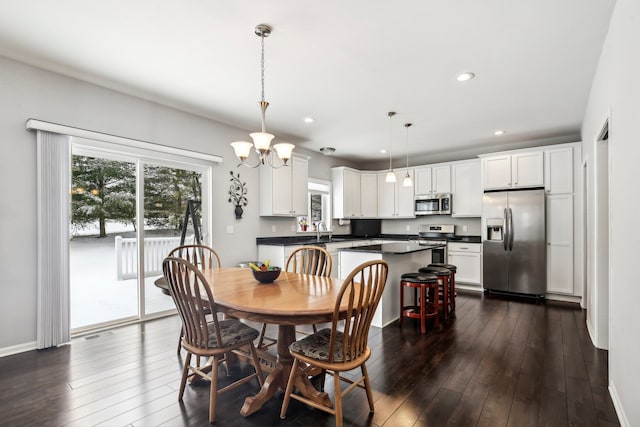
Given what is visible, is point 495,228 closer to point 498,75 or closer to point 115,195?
point 498,75

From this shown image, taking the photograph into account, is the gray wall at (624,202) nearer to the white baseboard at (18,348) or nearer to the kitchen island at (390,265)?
the kitchen island at (390,265)

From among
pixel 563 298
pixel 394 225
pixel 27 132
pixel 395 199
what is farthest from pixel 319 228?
pixel 27 132

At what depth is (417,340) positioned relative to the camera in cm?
321

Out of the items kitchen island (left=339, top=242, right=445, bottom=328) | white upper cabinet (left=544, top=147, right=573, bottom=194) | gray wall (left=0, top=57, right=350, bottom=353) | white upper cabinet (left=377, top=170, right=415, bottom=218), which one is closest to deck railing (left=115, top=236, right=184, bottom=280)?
gray wall (left=0, top=57, right=350, bottom=353)

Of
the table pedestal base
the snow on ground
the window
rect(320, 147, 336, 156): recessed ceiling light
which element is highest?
rect(320, 147, 336, 156): recessed ceiling light

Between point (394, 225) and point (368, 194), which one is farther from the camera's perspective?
point (394, 225)

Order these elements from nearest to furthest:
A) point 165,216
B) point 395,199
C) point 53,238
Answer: point 53,238 → point 165,216 → point 395,199

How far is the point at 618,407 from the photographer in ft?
6.45

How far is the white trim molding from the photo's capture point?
9.49ft

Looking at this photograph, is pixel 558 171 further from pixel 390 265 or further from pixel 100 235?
pixel 100 235

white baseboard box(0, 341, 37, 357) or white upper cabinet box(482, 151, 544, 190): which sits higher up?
white upper cabinet box(482, 151, 544, 190)

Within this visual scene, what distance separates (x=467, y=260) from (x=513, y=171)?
1.65 meters

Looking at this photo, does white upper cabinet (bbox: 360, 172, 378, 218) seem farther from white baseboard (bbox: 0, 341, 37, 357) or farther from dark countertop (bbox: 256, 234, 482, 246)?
white baseboard (bbox: 0, 341, 37, 357)

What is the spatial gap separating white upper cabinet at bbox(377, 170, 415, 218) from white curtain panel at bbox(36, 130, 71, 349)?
17.7ft
